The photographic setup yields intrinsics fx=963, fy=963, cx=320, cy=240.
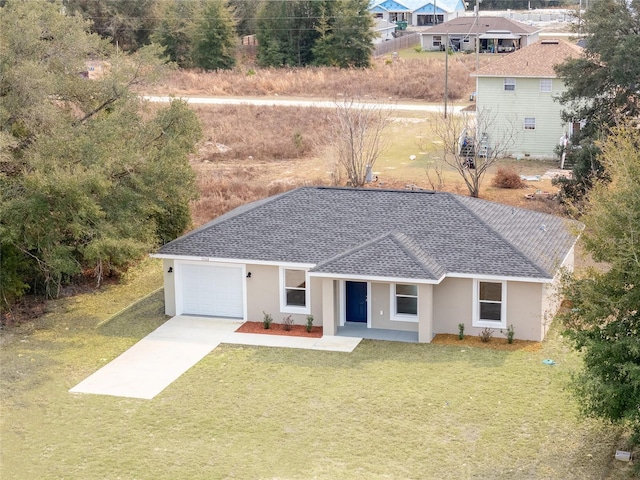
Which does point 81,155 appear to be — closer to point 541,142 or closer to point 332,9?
point 541,142

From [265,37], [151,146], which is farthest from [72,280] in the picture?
[265,37]

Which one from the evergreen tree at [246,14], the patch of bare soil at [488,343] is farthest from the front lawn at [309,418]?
the evergreen tree at [246,14]

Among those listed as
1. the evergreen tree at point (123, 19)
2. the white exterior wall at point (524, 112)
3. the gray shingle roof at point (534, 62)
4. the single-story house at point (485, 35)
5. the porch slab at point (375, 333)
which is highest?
the evergreen tree at point (123, 19)

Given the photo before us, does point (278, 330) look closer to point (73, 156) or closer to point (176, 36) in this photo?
point (73, 156)

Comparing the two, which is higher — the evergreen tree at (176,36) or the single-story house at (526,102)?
the evergreen tree at (176,36)

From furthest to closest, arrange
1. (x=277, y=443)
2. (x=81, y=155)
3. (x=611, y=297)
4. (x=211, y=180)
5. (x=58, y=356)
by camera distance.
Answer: (x=211, y=180) → (x=81, y=155) → (x=58, y=356) → (x=277, y=443) → (x=611, y=297)

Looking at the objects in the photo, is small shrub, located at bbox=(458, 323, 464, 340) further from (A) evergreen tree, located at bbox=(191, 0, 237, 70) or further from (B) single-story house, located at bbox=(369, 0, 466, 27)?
(B) single-story house, located at bbox=(369, 0, 466, 27)

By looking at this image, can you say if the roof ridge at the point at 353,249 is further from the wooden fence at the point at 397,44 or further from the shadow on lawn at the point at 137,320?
the wooden fence at the point at 397,44
